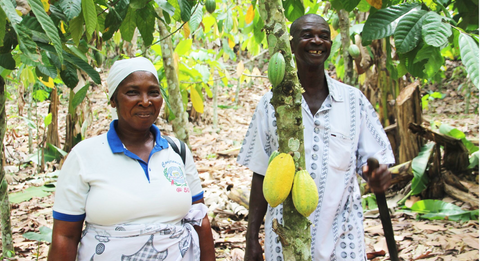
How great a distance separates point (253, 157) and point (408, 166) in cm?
256

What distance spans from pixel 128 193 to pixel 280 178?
2.01ft

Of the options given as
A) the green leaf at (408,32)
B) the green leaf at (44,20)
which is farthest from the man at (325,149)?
the green leaf at (44,20)

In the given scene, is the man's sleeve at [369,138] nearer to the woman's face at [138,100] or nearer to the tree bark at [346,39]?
the woman's face at [138,100]

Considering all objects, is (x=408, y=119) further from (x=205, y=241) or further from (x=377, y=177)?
(x=205, y=241)

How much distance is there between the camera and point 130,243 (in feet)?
3.92

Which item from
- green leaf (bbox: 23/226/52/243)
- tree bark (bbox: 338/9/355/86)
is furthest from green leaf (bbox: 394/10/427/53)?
green leaf (bbox: 23/226/52/243)

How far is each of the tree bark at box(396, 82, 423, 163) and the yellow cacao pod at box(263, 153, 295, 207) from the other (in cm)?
316

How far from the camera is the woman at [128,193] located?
3.88 ft

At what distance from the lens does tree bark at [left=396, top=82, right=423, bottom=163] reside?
3.65 metres

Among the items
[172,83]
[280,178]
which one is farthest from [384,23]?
[172,83]

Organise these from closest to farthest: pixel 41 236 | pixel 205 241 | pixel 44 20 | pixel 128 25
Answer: pixel 44 20 → pixel 205 241 → pixel 128 25 → pixel 41 236

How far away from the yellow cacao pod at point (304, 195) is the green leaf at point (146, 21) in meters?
1.00

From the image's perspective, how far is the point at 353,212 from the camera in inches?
55.1

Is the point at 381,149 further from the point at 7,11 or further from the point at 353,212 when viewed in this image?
the point at 7,11
